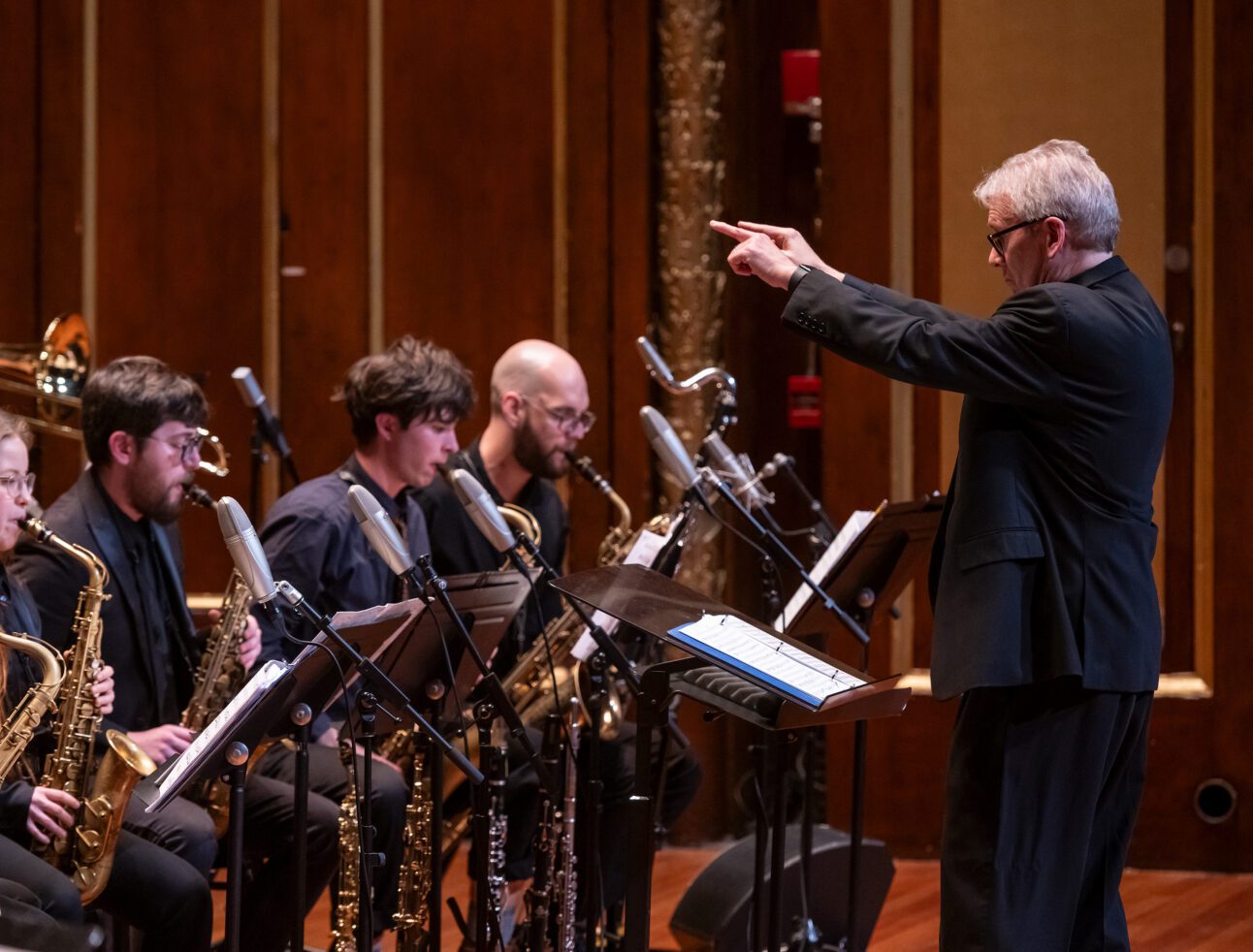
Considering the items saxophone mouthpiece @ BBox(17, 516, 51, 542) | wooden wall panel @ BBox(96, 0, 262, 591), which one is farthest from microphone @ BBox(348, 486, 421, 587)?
wooden wall panel @ BBox(96, 0, 262, 591)

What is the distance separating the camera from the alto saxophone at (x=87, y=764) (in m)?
3.25

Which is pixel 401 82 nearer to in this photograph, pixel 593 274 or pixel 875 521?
pixel 593 274

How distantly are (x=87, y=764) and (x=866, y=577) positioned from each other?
5.84 feet

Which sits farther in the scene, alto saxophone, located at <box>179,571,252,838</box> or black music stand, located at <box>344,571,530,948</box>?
alto saxophone, located at <box>179,571,252,838</box>

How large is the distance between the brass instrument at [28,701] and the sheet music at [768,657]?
137 centimetres

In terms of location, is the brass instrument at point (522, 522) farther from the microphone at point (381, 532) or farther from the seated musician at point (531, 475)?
the microphone at point (381, 532)

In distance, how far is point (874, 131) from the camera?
18.5 ft

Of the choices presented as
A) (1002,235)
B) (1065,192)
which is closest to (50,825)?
(1002,235)

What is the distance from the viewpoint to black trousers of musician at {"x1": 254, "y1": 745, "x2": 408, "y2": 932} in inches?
149

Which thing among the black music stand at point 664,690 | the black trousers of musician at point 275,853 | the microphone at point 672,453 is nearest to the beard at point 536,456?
the microphone at point 672,453

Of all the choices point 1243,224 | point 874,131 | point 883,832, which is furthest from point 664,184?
point 883,832

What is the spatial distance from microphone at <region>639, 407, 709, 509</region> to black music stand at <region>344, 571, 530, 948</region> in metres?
0.41

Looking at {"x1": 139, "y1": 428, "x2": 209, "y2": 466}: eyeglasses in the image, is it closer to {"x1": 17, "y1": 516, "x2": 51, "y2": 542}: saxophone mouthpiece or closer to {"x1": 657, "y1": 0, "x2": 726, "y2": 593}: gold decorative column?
{"x1": 17, "y1": 516, "x2": 51, "y2": 542}: saxophone mouthpiece

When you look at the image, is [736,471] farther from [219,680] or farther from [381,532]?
[219,680]
